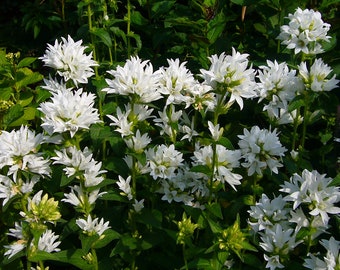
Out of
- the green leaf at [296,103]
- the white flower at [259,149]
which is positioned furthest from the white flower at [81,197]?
the green leaf at [296,103]

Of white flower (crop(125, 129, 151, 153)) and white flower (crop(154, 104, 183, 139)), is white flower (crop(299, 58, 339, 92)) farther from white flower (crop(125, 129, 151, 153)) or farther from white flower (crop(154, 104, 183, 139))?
white flower (crop(125, 129, 151, 153))

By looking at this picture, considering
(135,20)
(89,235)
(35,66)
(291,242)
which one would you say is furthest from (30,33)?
(291,242)

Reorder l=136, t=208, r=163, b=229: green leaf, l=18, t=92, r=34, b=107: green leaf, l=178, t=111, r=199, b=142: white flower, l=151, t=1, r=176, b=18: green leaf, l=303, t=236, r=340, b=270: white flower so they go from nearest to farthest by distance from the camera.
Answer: l=303, t=236, r=340, b=270: white flower
l=136, t=208, r=163, b=229: green leaf
l=178, t=111, r=199, b=142: white flower
l=18, t=92, r=34, b=107: green leaf
l=151, t=1, r=176, b=18: green leaf

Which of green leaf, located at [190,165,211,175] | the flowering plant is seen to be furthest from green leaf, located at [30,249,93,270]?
green leaf, located at [190,165,211,175]

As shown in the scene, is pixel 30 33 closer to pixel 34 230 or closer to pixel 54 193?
pixel 54 193

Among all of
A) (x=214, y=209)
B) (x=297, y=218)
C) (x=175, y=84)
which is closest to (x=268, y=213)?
(x=297, y=218)

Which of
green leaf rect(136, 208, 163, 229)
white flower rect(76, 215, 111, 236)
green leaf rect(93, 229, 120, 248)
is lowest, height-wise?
green leaf rect(93, 229, 120, 248)

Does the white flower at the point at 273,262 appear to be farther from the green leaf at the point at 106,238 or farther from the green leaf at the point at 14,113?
the green leaf at the point at 14,113
